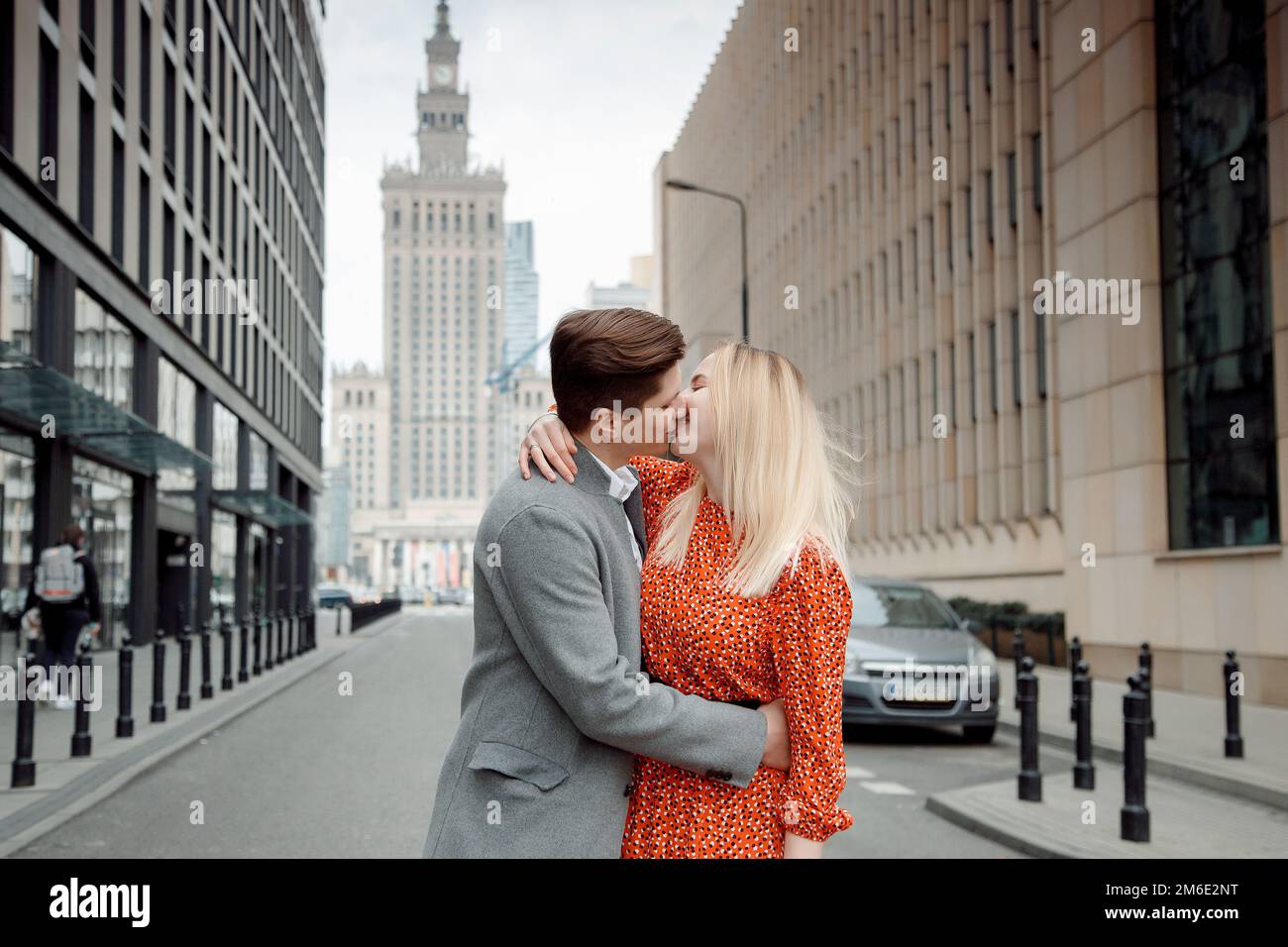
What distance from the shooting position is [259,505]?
34.9 meters

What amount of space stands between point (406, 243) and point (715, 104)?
93953mm

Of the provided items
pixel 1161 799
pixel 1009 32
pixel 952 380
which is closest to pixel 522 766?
pixel 1161 799

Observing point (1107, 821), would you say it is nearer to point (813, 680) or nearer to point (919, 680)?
point (919, 680)

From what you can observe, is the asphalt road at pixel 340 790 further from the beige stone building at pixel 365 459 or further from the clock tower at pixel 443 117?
the clock tower at pixel 443 117

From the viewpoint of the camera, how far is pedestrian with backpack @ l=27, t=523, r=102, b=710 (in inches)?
552

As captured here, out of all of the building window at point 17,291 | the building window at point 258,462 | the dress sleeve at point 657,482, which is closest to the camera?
the dress sleeve at point 657,482

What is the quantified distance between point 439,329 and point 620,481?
158 meters

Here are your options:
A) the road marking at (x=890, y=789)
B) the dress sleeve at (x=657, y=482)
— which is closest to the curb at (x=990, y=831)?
the road marking at (x=890, y=789)

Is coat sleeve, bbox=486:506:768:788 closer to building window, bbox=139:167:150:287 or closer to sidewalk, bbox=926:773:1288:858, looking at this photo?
sidewalk, bbox=926:773:1288:858

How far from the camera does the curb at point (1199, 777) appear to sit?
881 cm

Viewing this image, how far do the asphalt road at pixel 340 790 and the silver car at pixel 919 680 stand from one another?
1.03 ft

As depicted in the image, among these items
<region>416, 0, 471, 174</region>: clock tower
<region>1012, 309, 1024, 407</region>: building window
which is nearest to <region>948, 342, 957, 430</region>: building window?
<region>1012, 309, 1024, 407</region>: building window

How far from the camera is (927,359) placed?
3322cm
